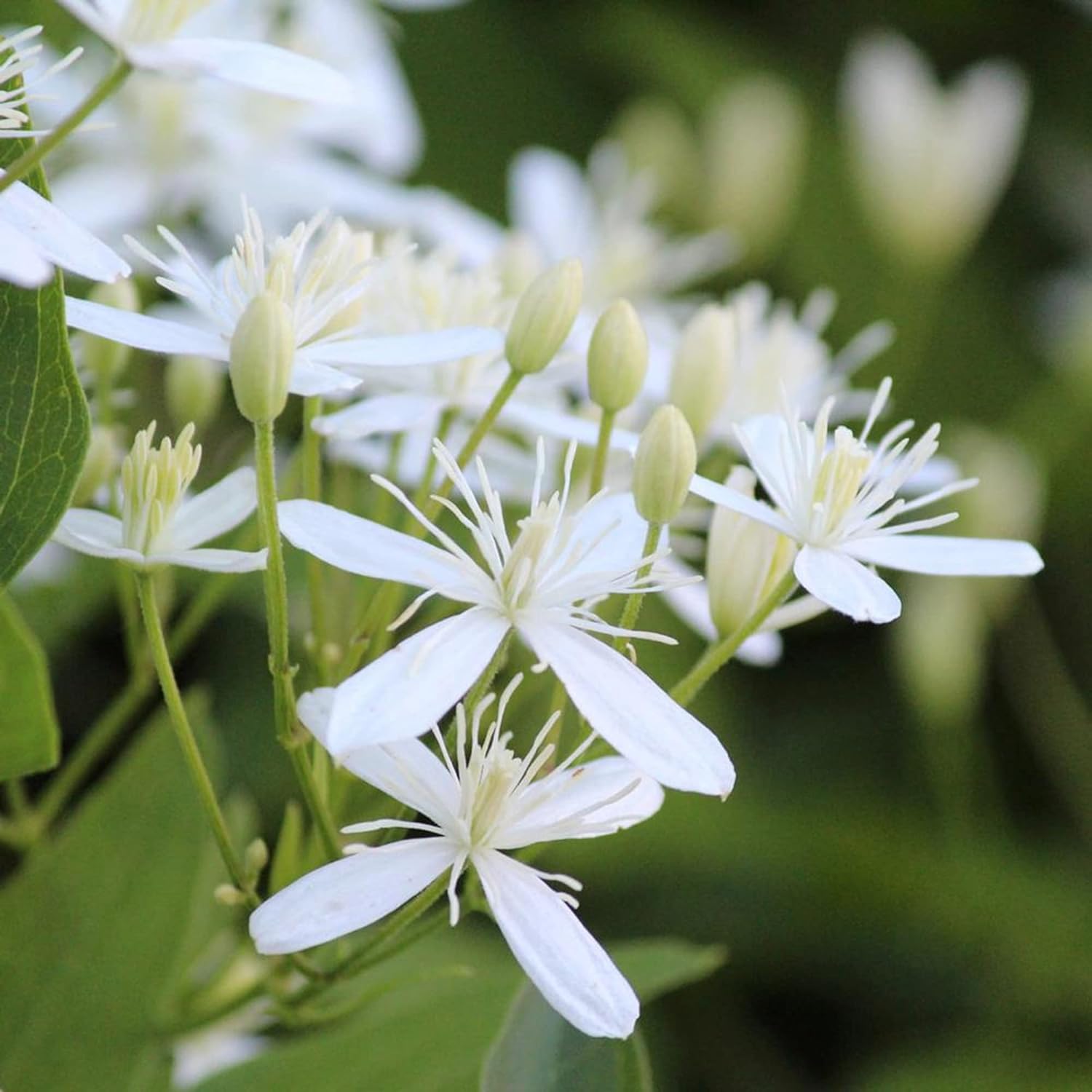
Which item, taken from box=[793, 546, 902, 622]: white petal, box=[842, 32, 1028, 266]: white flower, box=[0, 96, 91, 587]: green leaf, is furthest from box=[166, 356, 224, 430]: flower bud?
box=[842, 32, 1028, 266]: white flower

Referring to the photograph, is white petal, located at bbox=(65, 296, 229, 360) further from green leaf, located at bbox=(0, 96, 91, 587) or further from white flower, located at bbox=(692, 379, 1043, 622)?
white flower, located at bbox=(692, 379, 1043, 622)

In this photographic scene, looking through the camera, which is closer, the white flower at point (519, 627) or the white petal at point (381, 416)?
the white flower at point (519, 627)

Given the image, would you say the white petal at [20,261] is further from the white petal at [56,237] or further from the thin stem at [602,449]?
the thin stem at [602,449]

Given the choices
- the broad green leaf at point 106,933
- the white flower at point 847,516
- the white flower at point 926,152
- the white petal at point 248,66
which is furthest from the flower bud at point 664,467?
the white flower at point 926,152

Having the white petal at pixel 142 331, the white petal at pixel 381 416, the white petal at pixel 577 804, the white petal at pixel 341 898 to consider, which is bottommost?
the white petal at pixel 341 898

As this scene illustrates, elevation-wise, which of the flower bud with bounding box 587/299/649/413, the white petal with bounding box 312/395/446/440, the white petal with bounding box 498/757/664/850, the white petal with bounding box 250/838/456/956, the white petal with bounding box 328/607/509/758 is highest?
the flower bud with bounding box 587/299/649/413

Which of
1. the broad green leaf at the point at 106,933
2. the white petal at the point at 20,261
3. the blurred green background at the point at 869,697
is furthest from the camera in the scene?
the blurred green background at the point at 869,697

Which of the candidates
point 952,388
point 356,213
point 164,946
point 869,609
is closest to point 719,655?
point 869,609
